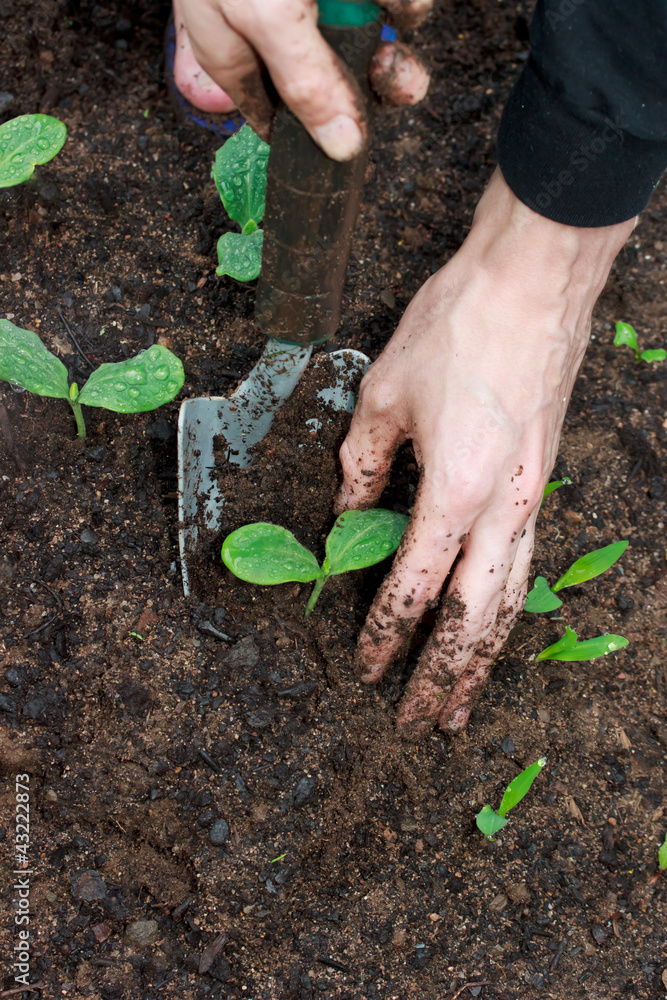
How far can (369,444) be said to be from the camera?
1391 millimetres

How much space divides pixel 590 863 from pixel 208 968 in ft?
2.29

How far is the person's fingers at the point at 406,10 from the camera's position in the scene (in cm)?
88

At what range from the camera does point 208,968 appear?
1.21 m

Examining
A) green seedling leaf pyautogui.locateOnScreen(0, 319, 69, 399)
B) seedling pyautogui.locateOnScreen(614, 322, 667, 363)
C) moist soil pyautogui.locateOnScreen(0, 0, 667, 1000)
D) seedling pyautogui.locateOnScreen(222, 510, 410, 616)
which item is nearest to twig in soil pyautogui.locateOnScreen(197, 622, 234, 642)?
moist soil pyautogui.locateOnScreen(0, 0, 667, 1000)

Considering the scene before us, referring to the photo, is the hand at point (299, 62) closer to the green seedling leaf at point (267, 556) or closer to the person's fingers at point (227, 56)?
the person's fingers at point (227, 56)

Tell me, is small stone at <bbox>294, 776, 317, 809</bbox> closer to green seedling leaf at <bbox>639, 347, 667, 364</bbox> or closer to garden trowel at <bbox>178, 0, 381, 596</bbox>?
garden trowel at <bbox>178, 0, 381, 596</bbox>

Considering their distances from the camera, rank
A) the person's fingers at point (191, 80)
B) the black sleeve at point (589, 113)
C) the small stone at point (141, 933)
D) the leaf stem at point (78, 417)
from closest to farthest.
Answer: the black sleeve at point (589, 113)
the small stone at point (141, 933)
the leaf stem at point (78, 417)
the person's fingers at point (191, 80)

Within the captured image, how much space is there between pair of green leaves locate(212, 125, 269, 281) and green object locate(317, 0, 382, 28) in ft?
2.19

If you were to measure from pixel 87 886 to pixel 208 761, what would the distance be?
0.27 meters

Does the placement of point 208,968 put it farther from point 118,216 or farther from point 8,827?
point 118,216
